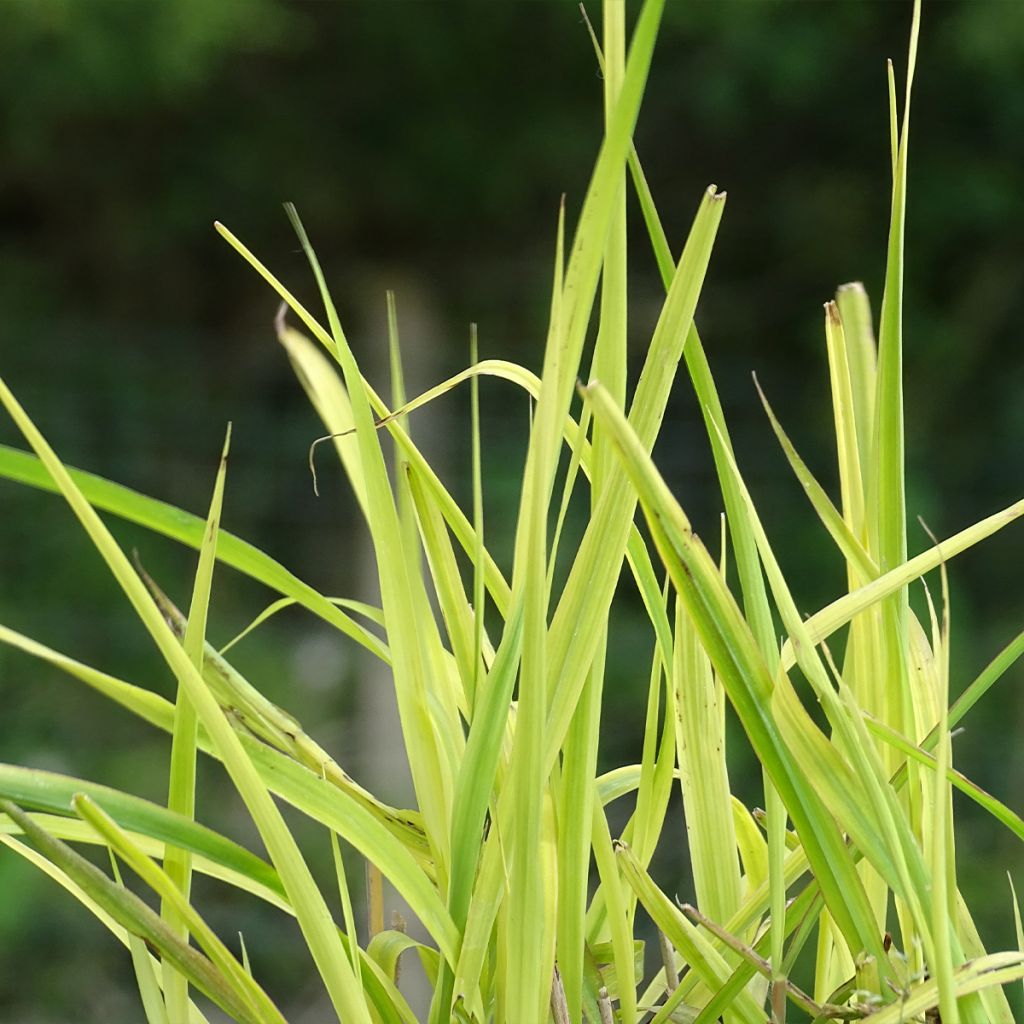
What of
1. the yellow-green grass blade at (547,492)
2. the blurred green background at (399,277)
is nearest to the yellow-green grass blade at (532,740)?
the yellow-green grass blade at (547,492)

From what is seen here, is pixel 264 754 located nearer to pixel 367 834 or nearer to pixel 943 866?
pixel 367 834

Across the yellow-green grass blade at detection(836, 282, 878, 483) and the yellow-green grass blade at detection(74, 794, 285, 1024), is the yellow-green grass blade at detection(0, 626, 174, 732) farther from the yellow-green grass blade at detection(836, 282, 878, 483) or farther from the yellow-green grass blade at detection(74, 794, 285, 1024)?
the yellow-green grass blade at detection(836, 282, 878, 483)

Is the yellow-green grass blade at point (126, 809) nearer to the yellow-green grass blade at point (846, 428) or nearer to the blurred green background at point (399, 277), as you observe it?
the yellow-green grass blade at point (846, 428)

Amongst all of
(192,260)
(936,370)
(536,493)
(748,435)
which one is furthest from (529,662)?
(192,260)

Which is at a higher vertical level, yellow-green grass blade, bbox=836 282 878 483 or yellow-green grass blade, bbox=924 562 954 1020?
yellow-green grass blade, bbox=836 282 878 483

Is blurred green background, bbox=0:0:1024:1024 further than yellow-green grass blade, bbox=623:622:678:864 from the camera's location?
Yes

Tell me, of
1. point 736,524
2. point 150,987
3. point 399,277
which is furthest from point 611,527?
point 399,277

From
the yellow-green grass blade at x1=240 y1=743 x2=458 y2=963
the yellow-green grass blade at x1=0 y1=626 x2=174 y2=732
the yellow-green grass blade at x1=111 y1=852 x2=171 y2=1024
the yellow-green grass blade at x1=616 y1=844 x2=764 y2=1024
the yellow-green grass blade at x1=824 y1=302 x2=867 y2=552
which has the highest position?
the yellow-green grass blade at x1=824 y1=302 x2=867 y2=552

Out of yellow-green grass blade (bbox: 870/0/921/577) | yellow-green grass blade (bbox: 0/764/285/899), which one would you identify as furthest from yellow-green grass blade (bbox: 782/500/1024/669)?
yellow-green grass blade (bbox: 0/764/285/899)
